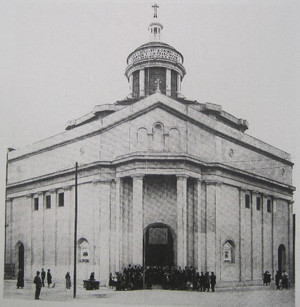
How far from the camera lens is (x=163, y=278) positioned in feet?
39.9

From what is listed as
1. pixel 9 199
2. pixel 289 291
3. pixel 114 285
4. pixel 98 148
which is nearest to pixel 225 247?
pixel 289 291

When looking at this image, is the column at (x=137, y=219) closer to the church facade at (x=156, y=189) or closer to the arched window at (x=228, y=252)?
the church facade at (x=156, y=189)

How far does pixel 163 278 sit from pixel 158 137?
311cm

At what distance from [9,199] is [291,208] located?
21.8ft

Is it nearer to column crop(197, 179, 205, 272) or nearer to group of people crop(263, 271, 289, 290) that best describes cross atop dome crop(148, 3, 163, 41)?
column crop(197, 179, 205, 272)

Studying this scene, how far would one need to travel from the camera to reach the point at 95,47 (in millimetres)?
12734

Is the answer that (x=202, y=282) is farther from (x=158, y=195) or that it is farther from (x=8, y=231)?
(x=8, y=231)

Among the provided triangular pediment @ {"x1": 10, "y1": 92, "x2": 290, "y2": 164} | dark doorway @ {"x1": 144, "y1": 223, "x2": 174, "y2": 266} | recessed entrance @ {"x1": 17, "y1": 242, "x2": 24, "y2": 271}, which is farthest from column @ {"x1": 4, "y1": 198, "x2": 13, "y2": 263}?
dark doorway @ {"x1": 144, "y1": 223, "x2": 174, "y2": 266}

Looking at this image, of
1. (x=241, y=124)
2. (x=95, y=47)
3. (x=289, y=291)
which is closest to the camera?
(x=289, y=291)

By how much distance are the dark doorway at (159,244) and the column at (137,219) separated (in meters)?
0.17

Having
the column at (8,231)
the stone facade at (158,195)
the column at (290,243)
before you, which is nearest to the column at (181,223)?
the stone facade at (158,195)

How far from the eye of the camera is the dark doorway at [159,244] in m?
12.6

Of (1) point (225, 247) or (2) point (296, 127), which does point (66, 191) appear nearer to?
(1) point (225, 247)

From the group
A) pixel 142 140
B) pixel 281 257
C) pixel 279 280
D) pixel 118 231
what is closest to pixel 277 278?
pixel 279 280
